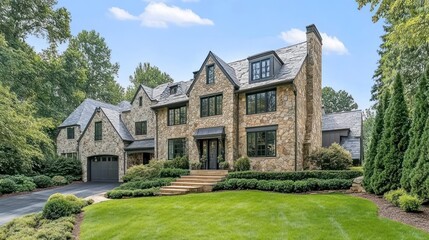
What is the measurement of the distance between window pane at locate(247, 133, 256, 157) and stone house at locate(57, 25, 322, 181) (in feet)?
0.20

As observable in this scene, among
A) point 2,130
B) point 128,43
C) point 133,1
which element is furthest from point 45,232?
point 128,43

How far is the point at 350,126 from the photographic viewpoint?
25.2m

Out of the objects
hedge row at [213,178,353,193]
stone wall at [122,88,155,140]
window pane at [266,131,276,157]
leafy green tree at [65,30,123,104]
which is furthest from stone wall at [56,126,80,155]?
window pane at [266,131,276,157]

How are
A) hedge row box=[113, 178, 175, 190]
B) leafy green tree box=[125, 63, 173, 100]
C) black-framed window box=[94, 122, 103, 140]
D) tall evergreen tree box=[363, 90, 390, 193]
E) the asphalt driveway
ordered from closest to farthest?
tall evergreen tree box=[363, 90, 390, 193] → the asphalt driveway → hedge row box=[113, 178, 175, 190] → black-framed window box=[94, 122, 103, 140] → leafy green tree box=[125, 63, 173, 100]

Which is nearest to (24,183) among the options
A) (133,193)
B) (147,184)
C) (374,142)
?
(147,184)

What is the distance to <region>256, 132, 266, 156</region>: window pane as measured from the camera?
1750 cm

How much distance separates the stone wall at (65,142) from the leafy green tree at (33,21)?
29.2ft

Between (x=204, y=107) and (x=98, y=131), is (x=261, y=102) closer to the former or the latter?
(x=204, y=107)

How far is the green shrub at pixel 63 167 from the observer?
25.6 m

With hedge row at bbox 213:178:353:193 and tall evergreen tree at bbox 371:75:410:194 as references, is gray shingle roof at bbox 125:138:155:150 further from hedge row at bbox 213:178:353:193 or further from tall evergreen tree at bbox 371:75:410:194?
tall evergreen tree at bbox 371:75:410:194

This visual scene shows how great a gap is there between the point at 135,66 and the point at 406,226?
4975 centimetres

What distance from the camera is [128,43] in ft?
60.5

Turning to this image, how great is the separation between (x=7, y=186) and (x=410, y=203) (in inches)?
868

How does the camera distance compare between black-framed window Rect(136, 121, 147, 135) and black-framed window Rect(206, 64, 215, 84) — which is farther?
black-framed window Rect(136, 121, 147, 135)
